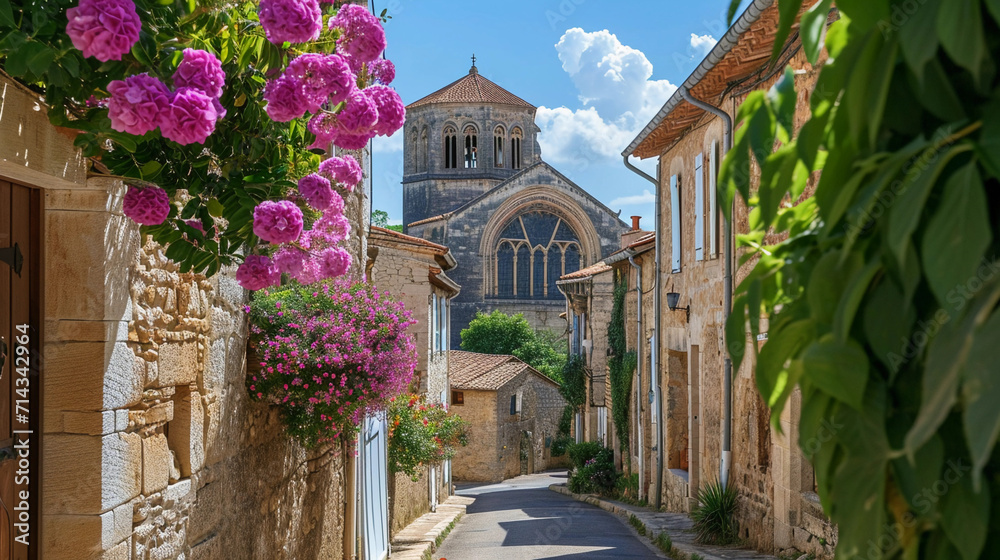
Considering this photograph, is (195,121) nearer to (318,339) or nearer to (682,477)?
(318,339)

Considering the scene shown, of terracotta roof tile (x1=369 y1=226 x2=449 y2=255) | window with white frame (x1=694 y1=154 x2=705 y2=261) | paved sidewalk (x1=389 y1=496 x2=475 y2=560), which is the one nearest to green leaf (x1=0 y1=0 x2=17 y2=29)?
paved sidewalk (x1=389 y1=496 x2=475 y2=560)

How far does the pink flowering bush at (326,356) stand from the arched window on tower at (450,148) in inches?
1772

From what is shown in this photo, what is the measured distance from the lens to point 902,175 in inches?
38.5

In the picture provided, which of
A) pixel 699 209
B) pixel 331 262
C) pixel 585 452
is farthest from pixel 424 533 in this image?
pixel 331 262

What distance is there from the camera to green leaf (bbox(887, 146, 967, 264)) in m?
0.88

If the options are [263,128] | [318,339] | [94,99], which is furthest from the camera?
[318,339]

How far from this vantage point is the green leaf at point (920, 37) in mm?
895

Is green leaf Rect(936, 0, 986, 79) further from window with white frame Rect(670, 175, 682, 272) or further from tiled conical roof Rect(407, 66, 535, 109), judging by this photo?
tiled conical roof Rect(407, 66, 535, 109)

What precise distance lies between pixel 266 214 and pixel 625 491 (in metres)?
16.0

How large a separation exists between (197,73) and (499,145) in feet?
162

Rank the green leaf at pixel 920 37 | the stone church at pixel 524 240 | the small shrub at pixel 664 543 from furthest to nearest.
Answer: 1. the stone church at pixel 524 240
2. the small shrub at pixel 664 543
3. the green leaf at pixel 920 37

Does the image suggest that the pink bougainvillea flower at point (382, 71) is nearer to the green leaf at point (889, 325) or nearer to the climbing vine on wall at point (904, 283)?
the climbing vine on wall at point (904, 283)

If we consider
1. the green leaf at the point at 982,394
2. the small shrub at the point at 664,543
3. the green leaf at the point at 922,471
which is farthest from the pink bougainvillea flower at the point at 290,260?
the small shrub at the point at 664,543

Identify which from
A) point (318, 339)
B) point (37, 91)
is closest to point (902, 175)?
point (37, 91)
